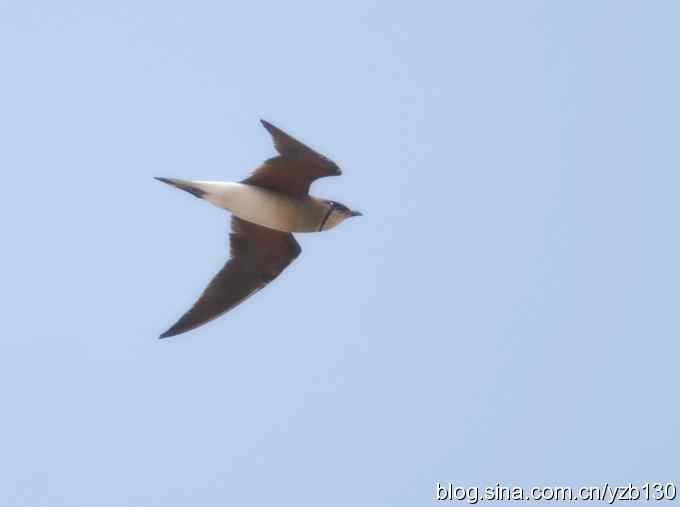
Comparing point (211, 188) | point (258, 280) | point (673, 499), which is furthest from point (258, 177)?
point (673, 499)

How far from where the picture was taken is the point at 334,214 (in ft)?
40.5

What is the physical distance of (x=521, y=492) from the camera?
516 inches

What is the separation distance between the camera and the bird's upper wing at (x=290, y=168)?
36.5 ft

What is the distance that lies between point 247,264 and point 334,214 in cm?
96

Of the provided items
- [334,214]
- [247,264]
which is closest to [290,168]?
[334,214]

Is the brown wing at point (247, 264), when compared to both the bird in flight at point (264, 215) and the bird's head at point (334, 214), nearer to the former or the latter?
the bird in flight at point (264, 215)

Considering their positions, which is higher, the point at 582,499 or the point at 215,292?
the point at 215,292

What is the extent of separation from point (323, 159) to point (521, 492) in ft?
12.9

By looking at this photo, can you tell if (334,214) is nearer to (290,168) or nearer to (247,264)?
(290,168)

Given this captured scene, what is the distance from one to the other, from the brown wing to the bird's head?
0.47 metres

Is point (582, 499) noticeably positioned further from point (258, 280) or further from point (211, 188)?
point (211, 188)

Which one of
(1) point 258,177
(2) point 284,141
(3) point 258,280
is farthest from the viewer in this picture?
(3) point 258,280

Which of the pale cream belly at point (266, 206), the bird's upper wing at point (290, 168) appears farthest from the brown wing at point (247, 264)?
the bird's upper wing at point (290, 168)

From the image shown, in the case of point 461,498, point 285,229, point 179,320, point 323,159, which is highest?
point 323,159
